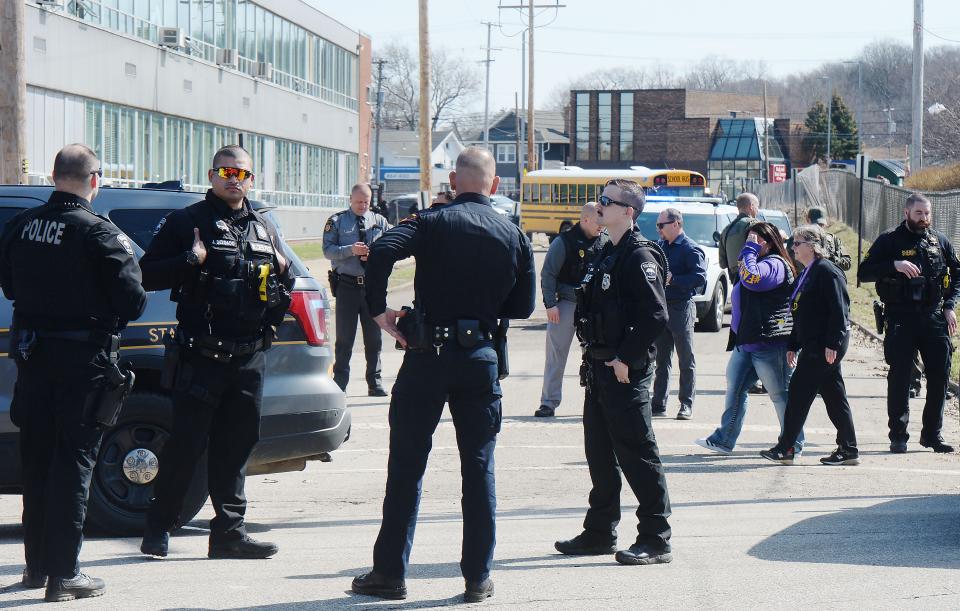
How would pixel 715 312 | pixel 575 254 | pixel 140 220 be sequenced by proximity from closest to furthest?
1. pixel 140 220
2. pixel 575 254
3. pixel 715 312

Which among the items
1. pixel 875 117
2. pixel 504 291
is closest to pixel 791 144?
pixel 875 117

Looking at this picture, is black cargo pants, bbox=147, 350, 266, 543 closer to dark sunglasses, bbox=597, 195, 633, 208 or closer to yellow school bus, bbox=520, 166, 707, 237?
dark sunglasses, bbox=597, 195, 633, 208

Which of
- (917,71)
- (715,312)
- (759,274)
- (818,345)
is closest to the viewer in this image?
(818,345)

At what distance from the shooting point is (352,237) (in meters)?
12.4

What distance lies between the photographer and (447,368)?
5410mm

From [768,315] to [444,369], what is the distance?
4.94 m

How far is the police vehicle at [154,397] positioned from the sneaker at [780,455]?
3.79 meters

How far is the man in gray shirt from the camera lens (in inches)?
444

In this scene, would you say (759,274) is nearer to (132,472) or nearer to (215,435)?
(215,435)

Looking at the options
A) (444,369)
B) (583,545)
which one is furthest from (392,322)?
(583,545)

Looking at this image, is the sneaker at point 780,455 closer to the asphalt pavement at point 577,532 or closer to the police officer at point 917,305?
the asphalt pavement at point 577,532

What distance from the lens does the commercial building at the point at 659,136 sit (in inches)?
4092

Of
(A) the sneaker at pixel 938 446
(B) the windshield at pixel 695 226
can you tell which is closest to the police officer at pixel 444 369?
(A) the sneaker at pixel 938 446

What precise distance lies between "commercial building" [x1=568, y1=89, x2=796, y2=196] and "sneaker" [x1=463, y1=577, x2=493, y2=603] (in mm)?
99407
